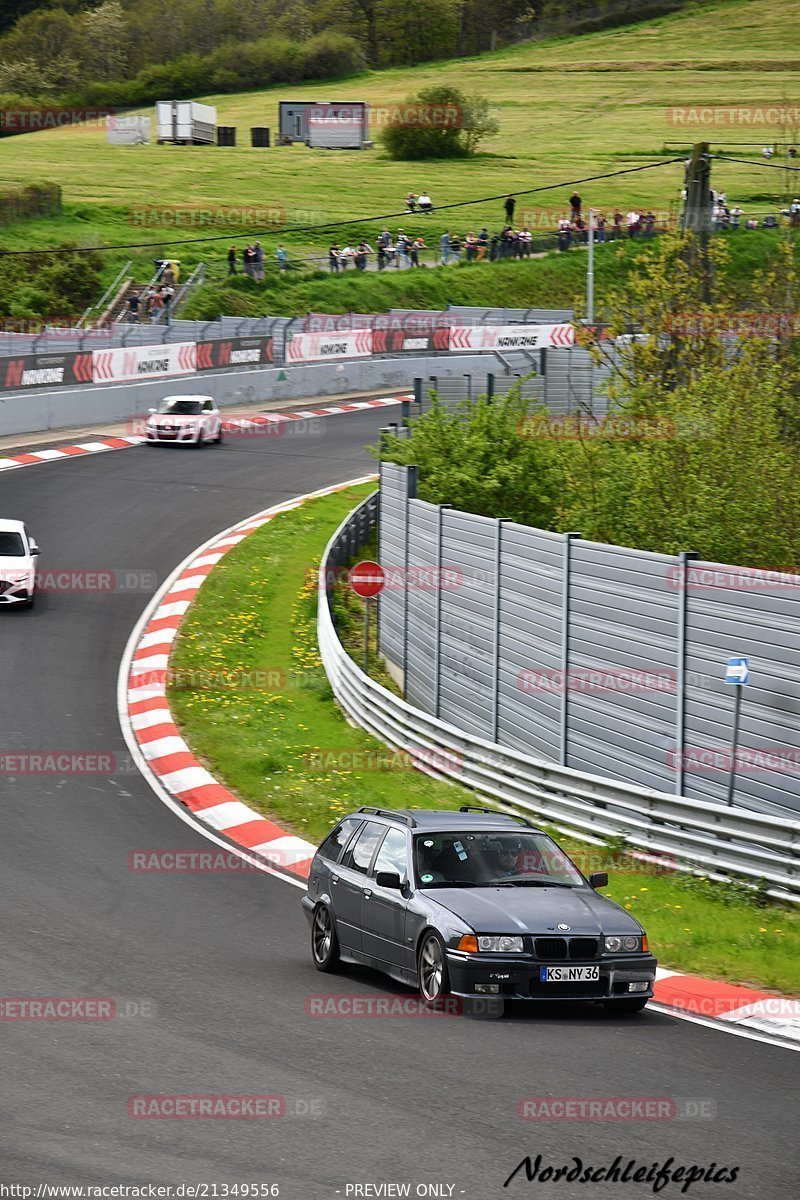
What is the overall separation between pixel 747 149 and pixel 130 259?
6434cm

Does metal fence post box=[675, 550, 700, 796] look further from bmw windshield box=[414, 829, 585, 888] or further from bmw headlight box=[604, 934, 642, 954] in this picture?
bmw headlight box=[604, 934, 642, 954]

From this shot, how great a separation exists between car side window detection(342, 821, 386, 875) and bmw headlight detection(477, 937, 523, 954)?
1.80m

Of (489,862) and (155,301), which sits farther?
(155,301)

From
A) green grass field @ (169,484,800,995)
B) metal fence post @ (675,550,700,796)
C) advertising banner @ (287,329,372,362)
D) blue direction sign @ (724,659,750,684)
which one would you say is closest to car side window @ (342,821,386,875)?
green grass field @ (169,484,800,995)

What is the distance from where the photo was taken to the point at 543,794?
16.6 meters

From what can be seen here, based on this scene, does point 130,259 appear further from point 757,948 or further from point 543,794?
point 757,948

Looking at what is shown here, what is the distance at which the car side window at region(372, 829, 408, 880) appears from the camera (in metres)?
11.2

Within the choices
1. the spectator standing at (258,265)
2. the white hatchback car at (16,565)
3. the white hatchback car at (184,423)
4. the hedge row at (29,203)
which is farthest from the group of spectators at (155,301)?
the white hatchback car at (16,565)

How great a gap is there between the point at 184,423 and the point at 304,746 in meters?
21.0

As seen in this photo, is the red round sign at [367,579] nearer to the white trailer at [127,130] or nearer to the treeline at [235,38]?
the white trailer at [127,130]

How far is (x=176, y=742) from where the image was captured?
20234 millimetres

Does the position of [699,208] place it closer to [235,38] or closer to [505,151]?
[505,151]

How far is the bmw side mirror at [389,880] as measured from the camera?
10.9m

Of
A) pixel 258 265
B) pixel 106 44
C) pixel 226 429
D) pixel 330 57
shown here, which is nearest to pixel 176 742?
pixel 226 429
